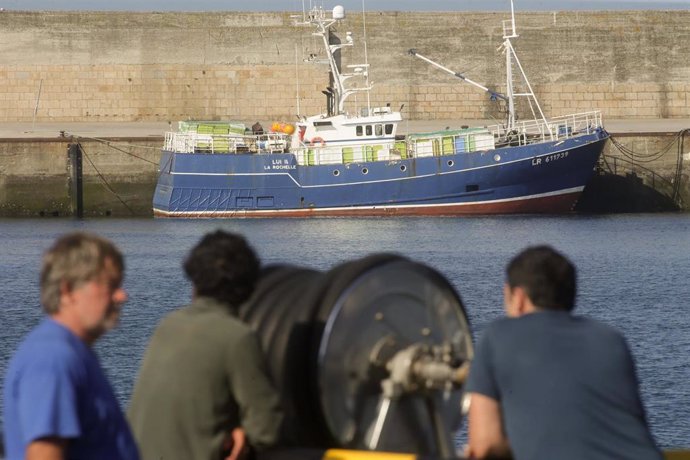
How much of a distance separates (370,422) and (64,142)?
1299 inches

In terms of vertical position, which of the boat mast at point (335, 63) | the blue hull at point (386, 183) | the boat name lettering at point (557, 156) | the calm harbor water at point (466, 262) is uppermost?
the boat mast at point (335, 63)

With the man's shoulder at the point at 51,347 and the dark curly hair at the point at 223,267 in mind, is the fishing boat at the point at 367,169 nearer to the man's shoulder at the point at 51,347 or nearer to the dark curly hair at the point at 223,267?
the dark curly hair at the point at 223,267

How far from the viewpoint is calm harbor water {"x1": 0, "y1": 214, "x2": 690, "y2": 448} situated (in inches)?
579

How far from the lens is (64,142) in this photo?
3597 cm

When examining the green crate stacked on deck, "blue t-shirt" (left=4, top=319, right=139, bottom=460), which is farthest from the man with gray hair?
the green crate stacked on deck

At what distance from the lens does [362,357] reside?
383 cm

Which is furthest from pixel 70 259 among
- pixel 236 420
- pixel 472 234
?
pixel 472 234

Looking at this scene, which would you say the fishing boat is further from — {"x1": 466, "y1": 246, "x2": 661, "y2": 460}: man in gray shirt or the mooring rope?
{"x1": 466, "y1": 246, "x2": 661, "y2": 460}: man in gray shirt

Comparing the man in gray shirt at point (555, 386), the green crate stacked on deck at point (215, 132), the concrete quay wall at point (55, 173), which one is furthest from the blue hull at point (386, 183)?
the man in gray shirt at point (555, 386)

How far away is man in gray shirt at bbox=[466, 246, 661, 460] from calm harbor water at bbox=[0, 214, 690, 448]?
7.36 metres

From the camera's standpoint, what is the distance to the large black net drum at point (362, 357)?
379 centimetres

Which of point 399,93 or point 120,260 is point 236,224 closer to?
point 399,93

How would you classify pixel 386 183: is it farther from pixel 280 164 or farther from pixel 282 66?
pixel 282 66

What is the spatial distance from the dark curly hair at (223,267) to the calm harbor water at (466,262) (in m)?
7.53
